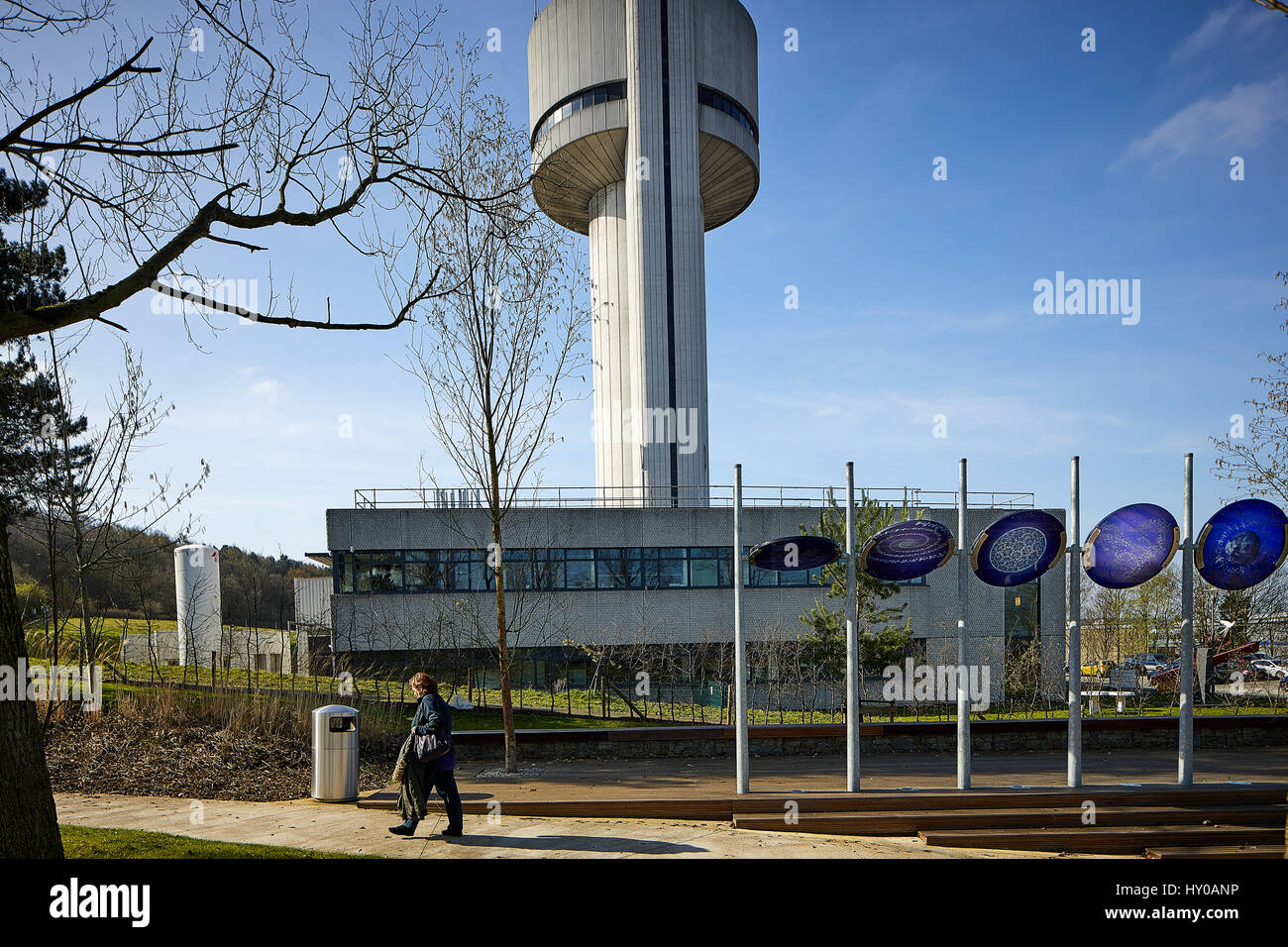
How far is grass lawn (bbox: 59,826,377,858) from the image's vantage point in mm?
7445

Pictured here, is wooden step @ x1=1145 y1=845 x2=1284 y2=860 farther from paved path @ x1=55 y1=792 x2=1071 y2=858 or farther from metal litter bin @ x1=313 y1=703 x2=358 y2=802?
metal litter bin @ x1=313 y1=703 x2=358 y2=802

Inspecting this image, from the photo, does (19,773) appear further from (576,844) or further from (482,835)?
(576,844)

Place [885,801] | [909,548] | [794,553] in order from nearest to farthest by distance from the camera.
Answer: [885,801] → [794,553] → [909,548]

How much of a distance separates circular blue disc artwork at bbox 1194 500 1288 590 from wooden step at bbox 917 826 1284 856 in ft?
11.1

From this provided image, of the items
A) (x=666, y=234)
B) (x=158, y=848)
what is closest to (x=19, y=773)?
(x=158, y=848)

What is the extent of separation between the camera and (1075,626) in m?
10.5

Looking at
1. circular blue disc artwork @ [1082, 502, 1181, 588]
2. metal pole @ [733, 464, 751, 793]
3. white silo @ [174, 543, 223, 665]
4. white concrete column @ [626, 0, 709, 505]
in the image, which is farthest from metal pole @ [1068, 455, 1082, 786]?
white silo @ [174, 543, 223, 665]

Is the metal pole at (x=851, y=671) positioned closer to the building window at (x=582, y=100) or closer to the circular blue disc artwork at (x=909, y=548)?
the circular blue disc artwork at (x=909, y=548)

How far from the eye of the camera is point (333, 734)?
34.6 ft

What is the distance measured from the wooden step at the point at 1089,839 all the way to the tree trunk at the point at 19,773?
8.41 meters

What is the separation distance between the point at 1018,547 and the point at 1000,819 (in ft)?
11.3

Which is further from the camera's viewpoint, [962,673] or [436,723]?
[962,673]
